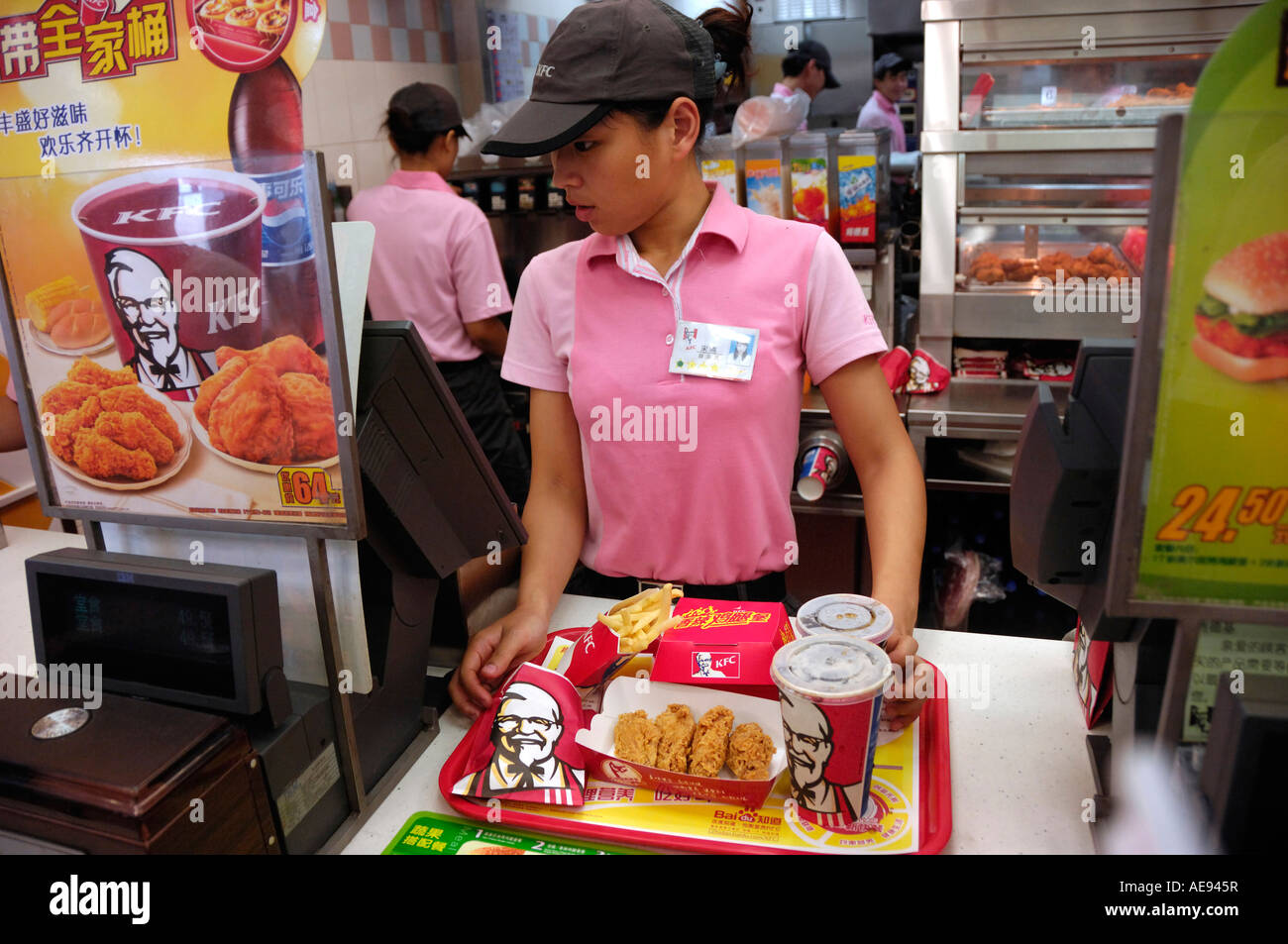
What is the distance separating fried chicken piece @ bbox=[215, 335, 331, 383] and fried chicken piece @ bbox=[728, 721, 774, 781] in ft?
2.13

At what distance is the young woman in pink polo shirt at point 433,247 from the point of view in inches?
134

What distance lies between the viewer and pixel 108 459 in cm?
122

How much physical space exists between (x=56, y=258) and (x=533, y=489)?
841 mm

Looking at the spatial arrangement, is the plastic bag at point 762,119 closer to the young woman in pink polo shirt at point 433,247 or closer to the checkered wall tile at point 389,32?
the young woman in pink polo shirt at point 433,247

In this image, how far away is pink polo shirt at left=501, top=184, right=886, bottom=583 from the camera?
159cm

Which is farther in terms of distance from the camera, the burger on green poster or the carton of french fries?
the carton of french fries

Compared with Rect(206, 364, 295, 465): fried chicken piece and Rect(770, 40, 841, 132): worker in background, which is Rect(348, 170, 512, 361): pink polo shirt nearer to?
Rect(206, 364, 295, 465): fried chicken piece

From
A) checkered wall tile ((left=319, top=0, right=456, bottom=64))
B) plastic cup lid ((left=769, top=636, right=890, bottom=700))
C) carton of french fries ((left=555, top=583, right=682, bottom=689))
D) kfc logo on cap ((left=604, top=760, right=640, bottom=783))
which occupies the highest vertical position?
checkered wall tile ((left=319, top=0, right=456, bottom=64))

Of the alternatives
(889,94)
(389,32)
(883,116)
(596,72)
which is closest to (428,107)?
(389,32)

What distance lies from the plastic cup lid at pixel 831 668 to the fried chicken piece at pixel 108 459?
828mm

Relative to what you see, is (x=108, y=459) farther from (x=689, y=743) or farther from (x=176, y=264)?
(x=689, y=743)

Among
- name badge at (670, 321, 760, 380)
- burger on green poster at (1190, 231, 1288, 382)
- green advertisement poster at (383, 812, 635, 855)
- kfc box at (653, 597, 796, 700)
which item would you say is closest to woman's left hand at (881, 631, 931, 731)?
kfc box at (653, 597, 796, 700)

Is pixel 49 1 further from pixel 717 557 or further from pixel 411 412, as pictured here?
pixel 717 557
